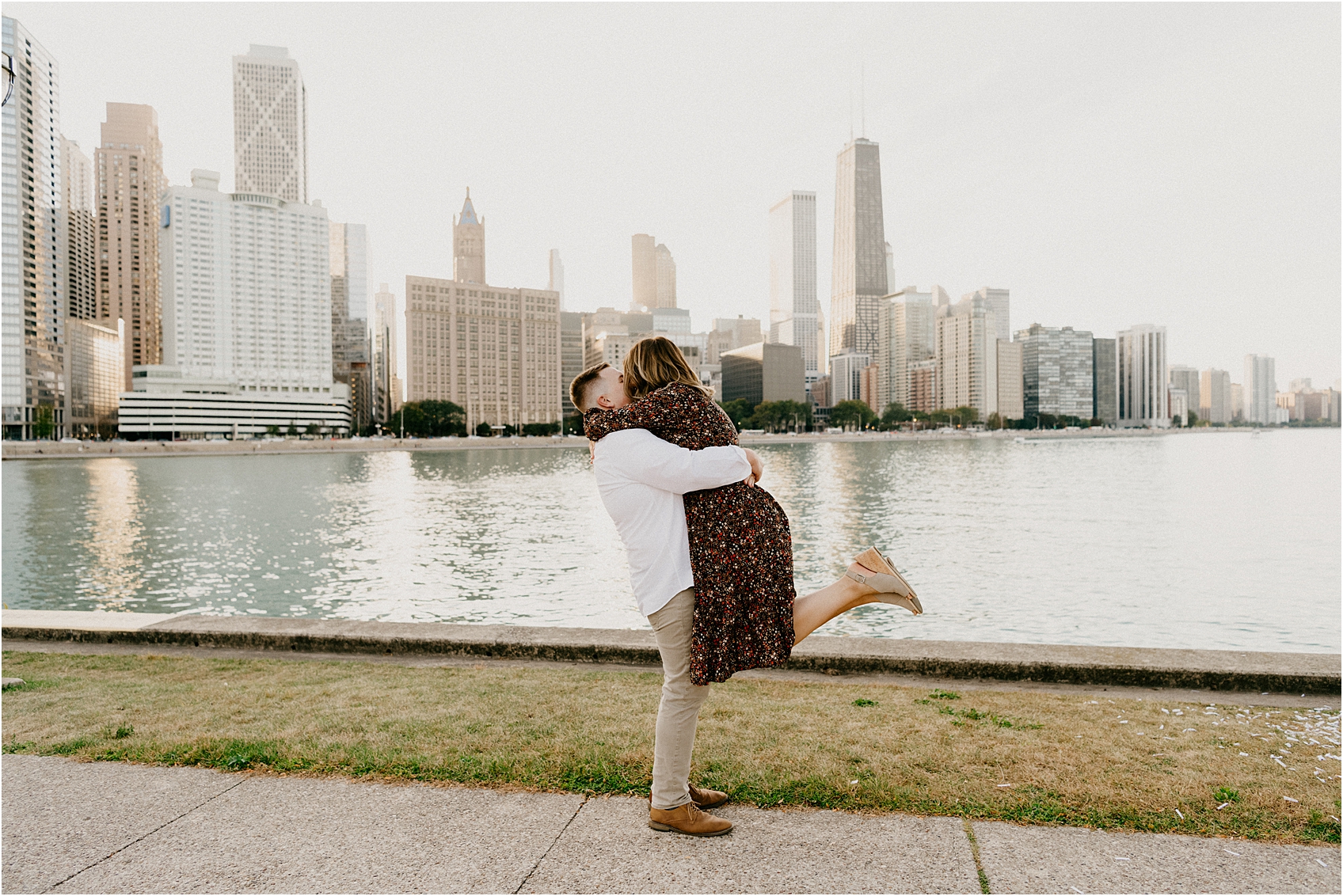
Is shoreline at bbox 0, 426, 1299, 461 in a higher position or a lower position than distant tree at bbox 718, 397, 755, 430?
lower

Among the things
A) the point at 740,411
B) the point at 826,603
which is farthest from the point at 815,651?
the point at 740,411

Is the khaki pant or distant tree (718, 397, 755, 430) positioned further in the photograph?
distant tree (718, 397, 755, 430)

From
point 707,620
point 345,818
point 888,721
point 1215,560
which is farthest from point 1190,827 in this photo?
point 1215,560

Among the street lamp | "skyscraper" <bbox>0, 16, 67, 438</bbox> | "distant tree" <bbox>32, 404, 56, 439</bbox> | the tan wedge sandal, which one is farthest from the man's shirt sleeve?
"distant tree" <bbox>32, 404, 56, 439</bbox>

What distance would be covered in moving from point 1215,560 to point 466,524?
2485 cm

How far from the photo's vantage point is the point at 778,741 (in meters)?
4.99

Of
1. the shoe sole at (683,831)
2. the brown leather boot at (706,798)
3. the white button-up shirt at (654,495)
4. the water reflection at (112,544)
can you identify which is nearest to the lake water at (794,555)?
the water reflection at (112,544)

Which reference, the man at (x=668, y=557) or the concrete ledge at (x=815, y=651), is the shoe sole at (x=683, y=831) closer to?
the man at (x=668, y=557)

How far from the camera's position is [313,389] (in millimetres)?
184625

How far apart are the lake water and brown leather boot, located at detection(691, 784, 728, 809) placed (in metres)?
9.17

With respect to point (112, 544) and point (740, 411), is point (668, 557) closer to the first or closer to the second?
point (112, 544)

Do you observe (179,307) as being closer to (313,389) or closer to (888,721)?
(313,389)

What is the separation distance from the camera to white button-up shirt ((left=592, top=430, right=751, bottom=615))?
3.62m

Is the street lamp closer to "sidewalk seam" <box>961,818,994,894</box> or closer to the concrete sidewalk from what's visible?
the concrete sidewalk
